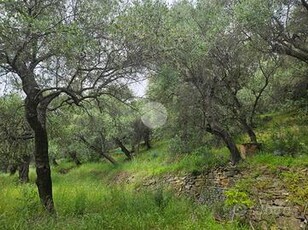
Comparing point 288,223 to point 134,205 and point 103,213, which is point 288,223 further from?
point 103,213

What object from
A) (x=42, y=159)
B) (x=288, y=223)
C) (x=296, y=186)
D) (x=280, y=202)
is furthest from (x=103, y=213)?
(x=296, y=186)

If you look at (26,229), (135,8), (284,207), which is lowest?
(284,207)

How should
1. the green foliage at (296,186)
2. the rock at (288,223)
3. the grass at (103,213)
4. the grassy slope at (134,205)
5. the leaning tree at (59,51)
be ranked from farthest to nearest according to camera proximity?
1. the green foliage at (296,186)
2. the rock at (288,223)
3. the grassy slope at (134,205)
4. the grass at (103,213)
5. the leaning tree at (59,51)

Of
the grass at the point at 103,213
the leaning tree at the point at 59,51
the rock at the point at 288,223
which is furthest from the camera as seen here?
the rock at the point at 288,223

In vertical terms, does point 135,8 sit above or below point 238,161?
above

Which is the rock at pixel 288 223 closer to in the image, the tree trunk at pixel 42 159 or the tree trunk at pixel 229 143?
the tree trunk at pixel 229 143

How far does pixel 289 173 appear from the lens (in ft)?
38.2

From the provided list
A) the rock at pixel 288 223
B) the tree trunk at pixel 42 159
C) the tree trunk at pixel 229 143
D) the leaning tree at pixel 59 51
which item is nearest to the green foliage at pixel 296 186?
the rock at pixel 288 223

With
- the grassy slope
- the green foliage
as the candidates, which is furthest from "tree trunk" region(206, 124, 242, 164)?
the green foliage

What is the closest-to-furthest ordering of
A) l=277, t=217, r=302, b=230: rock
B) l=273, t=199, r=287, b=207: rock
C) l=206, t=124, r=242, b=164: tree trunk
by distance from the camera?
l=277, t=217, r=302, b=230: rock, l=273, t=199, r=287, b=207: rock, l=206, t=124, r=242, b=164: tree trunk

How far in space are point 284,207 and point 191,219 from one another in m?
3.62

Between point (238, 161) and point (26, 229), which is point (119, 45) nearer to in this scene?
point (26, 229)

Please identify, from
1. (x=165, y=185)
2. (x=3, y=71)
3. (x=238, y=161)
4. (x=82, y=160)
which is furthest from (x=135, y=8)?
(x=82, y=160)

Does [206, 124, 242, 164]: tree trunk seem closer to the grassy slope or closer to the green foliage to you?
the grassy slope
